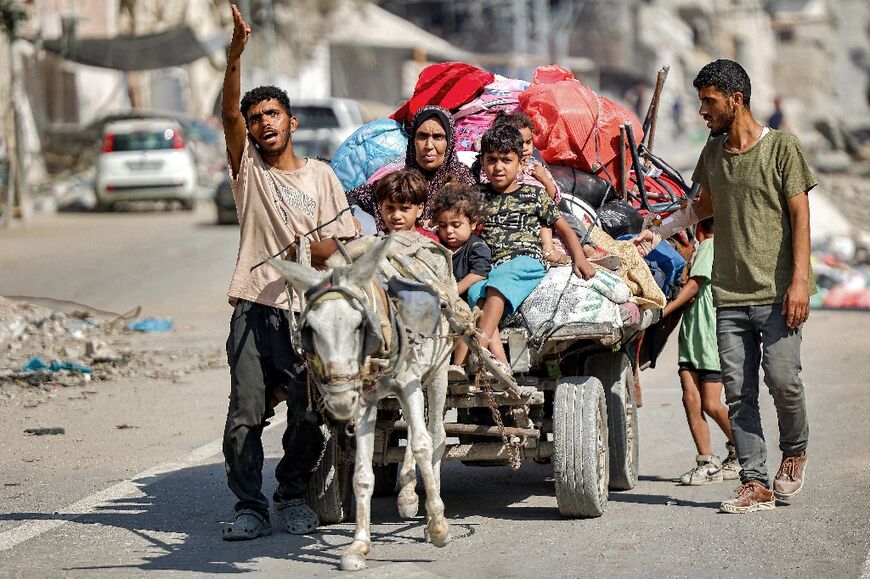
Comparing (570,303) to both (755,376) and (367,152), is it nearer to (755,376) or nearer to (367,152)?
(755,376)

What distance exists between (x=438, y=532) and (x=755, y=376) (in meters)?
2.04

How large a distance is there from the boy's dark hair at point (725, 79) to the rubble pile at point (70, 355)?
6374 mm

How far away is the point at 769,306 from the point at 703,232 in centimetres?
177

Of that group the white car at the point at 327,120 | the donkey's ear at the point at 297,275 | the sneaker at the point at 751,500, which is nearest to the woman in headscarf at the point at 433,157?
the donkey's ear at the point at 297,275

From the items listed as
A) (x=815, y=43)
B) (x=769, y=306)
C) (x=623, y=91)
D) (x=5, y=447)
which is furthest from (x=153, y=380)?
(x=815, y=43)

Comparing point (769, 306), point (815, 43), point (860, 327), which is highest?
point (815, 43)

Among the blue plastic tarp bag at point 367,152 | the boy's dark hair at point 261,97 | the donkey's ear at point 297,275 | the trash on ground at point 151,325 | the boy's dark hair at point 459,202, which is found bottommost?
the trash on ground at point 151,325

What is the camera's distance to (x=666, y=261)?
320 inches

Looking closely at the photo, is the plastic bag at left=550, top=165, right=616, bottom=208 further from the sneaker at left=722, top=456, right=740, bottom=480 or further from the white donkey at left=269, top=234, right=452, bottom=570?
the white donkey at left=269, top=234, right=452, bottom=570

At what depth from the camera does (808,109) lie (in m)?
92.1

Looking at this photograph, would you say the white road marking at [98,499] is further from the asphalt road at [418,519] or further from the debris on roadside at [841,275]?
the debris on roadside at [841,275]

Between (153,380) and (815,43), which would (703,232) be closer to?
(153,380)

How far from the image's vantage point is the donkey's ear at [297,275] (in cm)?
561

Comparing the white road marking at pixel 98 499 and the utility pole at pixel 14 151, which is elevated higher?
the utility pole at pixel 14 151
